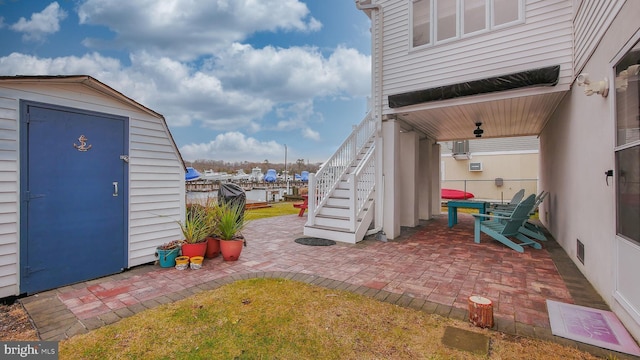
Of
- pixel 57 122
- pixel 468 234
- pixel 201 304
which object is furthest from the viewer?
pixel 468 234

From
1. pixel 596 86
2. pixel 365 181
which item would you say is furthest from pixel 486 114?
pixel 596 86

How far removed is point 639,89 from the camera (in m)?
2.39

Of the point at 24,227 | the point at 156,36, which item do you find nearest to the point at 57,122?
the point at 24,227

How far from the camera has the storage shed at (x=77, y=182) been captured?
3.20 metres

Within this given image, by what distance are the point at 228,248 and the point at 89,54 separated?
921 cm

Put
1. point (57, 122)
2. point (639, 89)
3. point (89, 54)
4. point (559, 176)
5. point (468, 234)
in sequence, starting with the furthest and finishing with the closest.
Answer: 1. point (89, 54)
2. point (468, 234)
3. point (559, 176)
4. point (57, 122)
5. point (639, 89)

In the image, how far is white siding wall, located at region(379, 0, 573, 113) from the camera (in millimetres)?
4557

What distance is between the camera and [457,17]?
5.54m

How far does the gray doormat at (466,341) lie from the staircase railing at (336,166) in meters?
4.55

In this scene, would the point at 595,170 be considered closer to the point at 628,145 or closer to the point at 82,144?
the point at 628,145

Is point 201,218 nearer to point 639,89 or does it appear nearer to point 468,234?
point 639,89

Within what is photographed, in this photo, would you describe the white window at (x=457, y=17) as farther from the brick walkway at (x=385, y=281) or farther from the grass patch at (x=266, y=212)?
the grass patch at (x=266, y=212)

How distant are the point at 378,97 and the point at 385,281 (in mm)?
4234

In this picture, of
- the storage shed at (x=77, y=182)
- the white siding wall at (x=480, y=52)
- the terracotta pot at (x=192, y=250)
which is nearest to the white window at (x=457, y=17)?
the white siding wall at (x=480, y=52)
